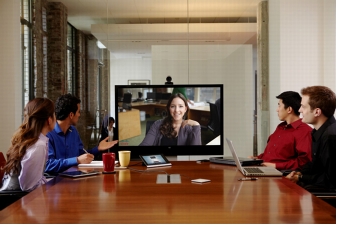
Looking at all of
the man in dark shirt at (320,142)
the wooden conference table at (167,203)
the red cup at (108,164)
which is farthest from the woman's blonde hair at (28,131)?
the man in dark shirt at (320,142)

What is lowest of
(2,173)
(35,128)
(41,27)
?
(2,173)

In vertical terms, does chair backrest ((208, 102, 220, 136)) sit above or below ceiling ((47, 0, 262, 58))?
below

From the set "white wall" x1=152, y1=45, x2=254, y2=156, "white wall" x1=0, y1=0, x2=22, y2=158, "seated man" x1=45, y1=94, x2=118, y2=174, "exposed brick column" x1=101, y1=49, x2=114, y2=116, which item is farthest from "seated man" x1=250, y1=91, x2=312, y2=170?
"white wall" x1=0, y1=0, x2=22, y2=158

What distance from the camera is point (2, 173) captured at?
2.92 meters

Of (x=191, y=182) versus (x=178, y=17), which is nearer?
(x=191, y=182)

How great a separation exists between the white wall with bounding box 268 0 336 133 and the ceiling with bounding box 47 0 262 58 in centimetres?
64

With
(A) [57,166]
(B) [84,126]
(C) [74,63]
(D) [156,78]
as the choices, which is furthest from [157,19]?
(A) [57,166]

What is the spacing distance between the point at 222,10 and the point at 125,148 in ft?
11.1

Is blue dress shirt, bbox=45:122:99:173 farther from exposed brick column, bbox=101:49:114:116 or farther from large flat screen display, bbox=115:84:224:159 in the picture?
exposed brick column, bbox=101:49:114:116

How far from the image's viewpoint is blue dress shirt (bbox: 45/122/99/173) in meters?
3.15

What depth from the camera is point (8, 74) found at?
19.4 feet

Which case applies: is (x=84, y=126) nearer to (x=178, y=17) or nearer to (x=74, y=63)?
(x=74, y=63)

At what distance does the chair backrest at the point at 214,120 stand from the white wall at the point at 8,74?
3204 mm

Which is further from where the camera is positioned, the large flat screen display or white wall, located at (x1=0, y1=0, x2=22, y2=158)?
white wall, located at (x1=0, y1=0, x2=22, y2=158)
